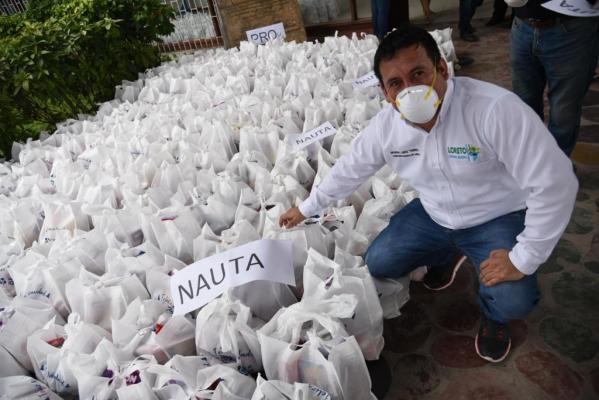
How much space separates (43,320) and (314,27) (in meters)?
6.42

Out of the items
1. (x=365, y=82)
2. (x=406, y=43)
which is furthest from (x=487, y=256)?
(x=365, y=82)

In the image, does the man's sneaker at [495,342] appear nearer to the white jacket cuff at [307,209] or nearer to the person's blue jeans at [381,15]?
the white jacket cuff at [307,209]

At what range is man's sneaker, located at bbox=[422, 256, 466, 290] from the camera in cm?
177

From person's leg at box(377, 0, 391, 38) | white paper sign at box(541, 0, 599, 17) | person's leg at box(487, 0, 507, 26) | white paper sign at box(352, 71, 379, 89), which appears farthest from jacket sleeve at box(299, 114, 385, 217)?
person's leg at box(487, 0, 507, 26)

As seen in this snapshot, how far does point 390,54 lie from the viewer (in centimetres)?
114

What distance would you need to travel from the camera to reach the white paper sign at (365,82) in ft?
8.20

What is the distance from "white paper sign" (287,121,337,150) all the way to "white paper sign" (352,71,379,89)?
0.55 metres

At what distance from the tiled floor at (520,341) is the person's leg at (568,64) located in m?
0.51

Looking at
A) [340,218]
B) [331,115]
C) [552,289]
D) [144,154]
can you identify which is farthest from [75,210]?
[552,289]

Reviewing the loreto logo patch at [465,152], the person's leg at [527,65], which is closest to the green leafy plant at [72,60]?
the loreto logo patch at [465,152]

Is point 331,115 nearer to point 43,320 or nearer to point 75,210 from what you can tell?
point 75,210

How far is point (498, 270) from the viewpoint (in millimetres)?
1254

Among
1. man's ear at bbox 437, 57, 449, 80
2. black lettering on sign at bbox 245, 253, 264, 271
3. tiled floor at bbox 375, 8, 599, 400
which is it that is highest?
man's ear at bbox 437, 57, 449, 80

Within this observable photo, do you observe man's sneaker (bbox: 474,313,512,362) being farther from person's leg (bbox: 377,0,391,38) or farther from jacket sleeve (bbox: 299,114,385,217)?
person's leg (bbox: 377,0,391,38)
